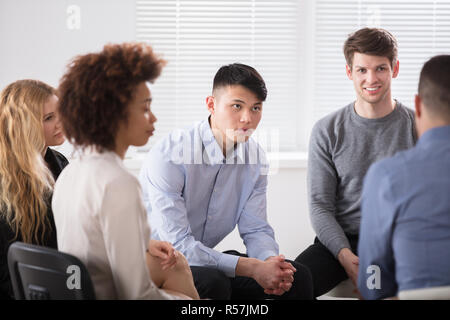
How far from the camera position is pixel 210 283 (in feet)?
6.02

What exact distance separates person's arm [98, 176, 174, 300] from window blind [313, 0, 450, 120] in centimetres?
253

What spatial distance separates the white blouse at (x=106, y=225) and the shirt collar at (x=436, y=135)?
684 mm

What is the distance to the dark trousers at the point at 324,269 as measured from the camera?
210 cm

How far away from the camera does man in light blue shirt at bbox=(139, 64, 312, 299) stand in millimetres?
1948

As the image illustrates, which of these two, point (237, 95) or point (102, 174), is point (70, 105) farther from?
point (237, 95)

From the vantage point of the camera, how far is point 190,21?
11.3 feet

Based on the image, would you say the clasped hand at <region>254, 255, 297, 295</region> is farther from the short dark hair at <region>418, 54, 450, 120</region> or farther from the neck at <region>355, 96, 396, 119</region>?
the short dark hair at <region>418, 54, 450, 120</region>

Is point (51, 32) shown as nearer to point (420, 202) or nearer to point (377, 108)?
point (377, 108)

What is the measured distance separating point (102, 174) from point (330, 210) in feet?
3.93

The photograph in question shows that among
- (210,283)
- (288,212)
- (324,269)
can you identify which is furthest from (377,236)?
(288,212)

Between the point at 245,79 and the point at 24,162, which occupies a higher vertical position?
the point at 245,79

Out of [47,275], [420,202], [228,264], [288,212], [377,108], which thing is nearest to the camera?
[420,202]

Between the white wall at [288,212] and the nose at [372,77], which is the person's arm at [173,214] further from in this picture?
the white wall at [288,212]

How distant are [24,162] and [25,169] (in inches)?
1.1
